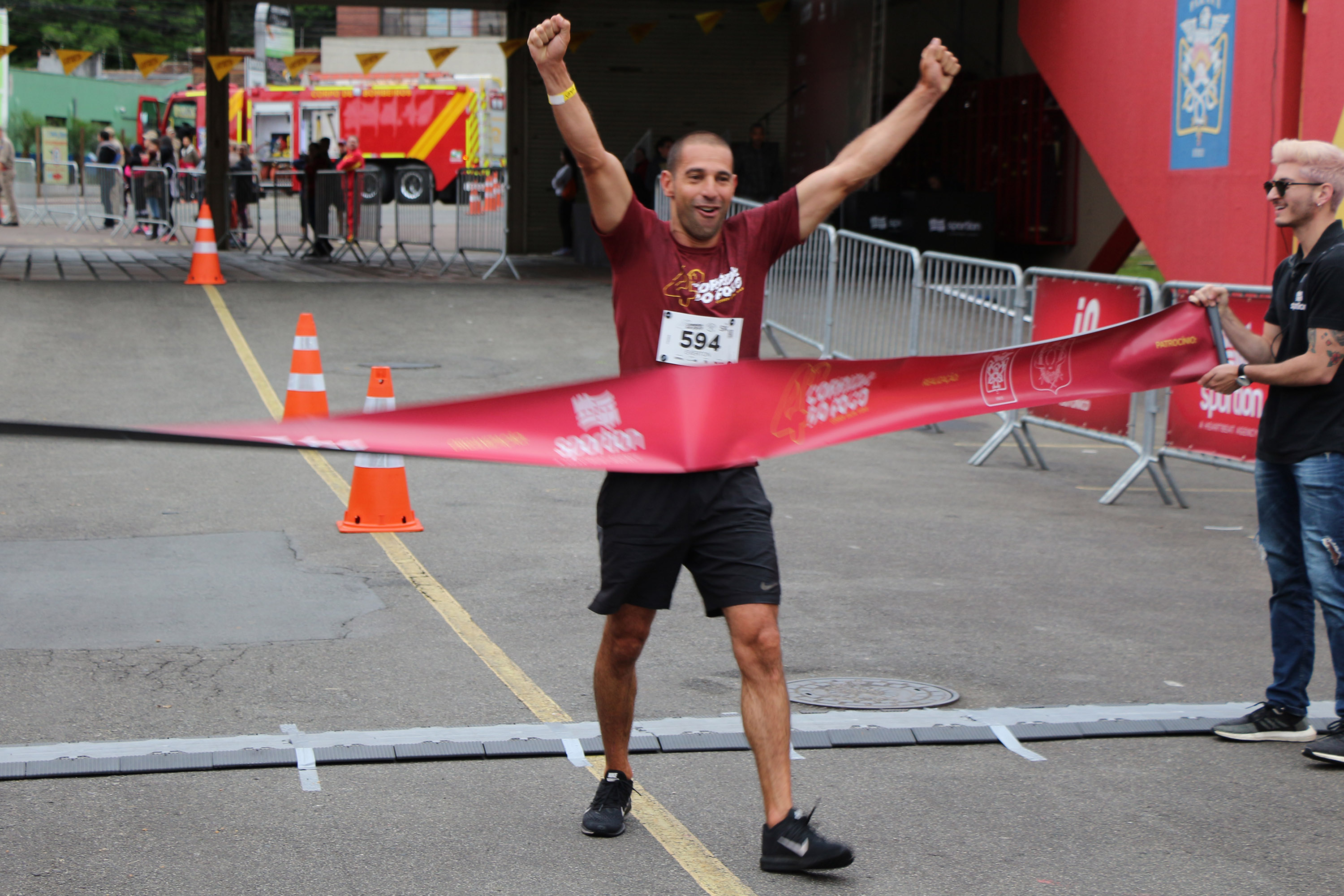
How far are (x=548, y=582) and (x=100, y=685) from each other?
2321mm

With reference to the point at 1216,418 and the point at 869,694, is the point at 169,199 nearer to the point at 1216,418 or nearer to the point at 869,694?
the point at 1216,418

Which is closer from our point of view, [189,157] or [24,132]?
[189,157]

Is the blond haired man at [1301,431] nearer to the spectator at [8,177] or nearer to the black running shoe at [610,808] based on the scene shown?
the black running shoe at [610,808]

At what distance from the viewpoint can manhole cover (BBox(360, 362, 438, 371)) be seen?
14.0m

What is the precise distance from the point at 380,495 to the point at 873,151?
4.43m

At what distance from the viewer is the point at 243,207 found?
26.6 m

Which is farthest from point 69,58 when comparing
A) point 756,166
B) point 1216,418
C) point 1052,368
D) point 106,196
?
point 1052,368

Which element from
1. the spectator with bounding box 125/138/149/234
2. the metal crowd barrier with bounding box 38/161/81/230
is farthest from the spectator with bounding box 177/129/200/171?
the metal crowd barrier with bounding box 38/161/81/230

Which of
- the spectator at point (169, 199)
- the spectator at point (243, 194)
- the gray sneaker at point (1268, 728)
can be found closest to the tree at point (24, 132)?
the spectator at point (169, 199)

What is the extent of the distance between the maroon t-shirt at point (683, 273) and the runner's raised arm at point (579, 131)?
0.05 metres

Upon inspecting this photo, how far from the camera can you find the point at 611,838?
170 inches

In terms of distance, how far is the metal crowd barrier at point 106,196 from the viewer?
29453 millimetres

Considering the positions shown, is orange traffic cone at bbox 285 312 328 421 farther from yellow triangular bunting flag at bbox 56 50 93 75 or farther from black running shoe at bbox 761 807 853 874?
yellow triangular bunting flag at bbox 56 50 93 75

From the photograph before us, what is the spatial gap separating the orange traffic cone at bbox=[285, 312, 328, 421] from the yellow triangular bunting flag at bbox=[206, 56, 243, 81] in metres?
13.7
